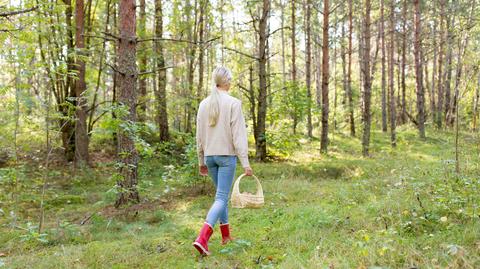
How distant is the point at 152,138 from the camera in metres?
14.6

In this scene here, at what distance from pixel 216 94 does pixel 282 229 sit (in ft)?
6.49

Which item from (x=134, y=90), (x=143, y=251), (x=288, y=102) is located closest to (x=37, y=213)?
(x=134, y=90)

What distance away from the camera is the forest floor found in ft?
10.9

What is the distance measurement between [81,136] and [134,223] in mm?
6670

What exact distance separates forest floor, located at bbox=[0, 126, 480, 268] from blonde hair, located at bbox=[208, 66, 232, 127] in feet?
4.87

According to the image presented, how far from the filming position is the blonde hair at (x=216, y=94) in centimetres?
421

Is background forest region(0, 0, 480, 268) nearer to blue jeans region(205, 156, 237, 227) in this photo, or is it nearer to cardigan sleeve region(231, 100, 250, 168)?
blue jeans region(205, 156, 237, 227)

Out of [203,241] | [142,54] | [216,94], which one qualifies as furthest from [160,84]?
[203,241]

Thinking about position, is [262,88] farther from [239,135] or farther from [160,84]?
[239,135]

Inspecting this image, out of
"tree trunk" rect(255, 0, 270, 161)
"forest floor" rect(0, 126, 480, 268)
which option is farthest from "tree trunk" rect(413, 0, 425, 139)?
"forest floor" rect(0, 126, 480, 268)

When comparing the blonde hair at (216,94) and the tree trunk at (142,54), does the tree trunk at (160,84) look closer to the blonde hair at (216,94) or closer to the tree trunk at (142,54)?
the tree trunk at (142,54)

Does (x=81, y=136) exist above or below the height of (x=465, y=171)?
above

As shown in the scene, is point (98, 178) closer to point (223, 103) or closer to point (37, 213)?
point (37, 213)

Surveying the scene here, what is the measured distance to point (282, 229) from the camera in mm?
4758
